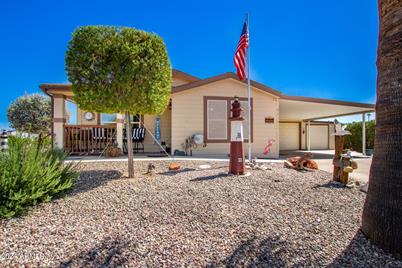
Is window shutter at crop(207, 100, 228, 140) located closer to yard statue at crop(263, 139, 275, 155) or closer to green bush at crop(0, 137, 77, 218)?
yard statue at crop(263, 139, 275, 155)

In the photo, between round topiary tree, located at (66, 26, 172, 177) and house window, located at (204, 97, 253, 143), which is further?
house window, located at (204, 97, 253, 143)

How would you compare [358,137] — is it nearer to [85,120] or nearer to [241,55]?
[241,55]

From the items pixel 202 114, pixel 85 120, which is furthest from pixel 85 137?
pixel 202 114

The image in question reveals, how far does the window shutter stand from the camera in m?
10.1

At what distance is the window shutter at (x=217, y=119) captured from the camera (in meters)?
10.1

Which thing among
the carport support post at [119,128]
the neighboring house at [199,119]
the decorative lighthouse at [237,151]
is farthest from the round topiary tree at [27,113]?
the decorative lighthouse at [237,151]

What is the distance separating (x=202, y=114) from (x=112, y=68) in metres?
5.30

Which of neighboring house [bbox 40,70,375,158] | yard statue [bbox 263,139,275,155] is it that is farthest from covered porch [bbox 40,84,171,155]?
yard statue [bbox 263,139,275,155]

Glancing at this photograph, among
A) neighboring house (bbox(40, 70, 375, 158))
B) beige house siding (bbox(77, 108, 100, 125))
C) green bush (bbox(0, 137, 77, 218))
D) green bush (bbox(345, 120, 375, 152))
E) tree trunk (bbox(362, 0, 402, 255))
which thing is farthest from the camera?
green bush (bbox(345, 120, 375, 152))

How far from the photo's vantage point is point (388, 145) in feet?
8.18

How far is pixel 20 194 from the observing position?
3.40 m

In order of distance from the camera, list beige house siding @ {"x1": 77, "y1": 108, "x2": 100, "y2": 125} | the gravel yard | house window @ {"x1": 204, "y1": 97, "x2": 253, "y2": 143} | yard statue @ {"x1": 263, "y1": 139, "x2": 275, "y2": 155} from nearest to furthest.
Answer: the gravel yard < house window @ {"x1": 204, "y1": 97, "x2": 253, "y2": 143} < yard statue @ {"x1": 263, "y1": 139, "x2": 275, "y2": 155} < beige house siding @ {"x1": 77, "y1": 108, "x2": 100, "y2": 125}

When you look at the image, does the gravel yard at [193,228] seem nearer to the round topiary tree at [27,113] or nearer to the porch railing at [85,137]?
the porch railing at [85,137]

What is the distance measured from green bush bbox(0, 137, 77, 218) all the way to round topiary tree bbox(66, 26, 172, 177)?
146 centimetres
